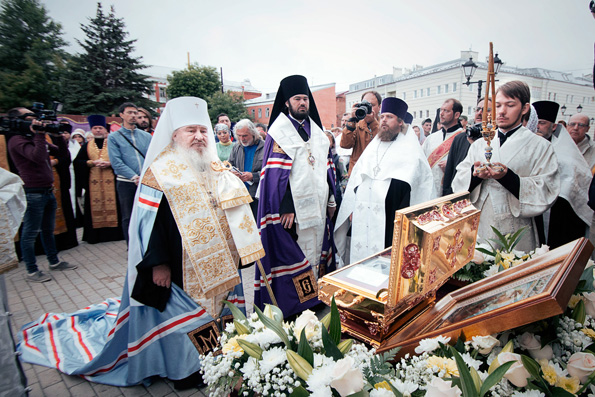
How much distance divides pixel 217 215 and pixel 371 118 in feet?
9.52

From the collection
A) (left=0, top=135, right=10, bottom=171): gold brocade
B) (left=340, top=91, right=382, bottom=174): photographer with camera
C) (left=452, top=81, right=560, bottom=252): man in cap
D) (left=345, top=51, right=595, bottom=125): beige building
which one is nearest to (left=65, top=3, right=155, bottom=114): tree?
(left=345, top=51, right=595, bottom=125): beige building

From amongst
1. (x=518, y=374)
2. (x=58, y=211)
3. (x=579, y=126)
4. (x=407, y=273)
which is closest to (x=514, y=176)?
(x=407, y=273)

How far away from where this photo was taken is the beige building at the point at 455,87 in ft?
99.2

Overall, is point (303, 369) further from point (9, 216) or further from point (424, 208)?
point (9, 216)

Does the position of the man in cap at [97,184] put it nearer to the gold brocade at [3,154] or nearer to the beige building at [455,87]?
the gold brocade at [3,154]

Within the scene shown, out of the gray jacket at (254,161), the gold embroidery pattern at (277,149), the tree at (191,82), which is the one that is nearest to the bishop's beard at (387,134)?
the gold embroidery pattern at (277,149)

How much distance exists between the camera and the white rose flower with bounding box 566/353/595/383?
0.90 m

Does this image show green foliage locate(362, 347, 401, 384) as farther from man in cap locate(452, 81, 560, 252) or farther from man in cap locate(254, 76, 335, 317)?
man in cap locate(254, 76, 335, 317)

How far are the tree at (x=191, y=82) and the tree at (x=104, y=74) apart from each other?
7.85 meters

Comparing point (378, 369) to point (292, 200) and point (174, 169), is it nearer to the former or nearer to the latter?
point (174, 169)

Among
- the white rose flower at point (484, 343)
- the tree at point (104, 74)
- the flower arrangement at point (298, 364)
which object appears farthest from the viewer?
the tree at point (104, 74)

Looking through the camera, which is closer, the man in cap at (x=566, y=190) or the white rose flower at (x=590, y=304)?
the white rose flower at (x=590, y=304)

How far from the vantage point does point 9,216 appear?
6.48ft

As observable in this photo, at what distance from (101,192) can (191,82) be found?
108ft
